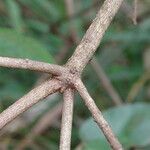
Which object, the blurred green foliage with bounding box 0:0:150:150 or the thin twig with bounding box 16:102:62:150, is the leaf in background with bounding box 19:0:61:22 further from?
the thin twig with bounding box 16:102:62:150

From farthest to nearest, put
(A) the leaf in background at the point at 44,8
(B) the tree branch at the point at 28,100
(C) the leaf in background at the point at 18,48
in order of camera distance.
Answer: (A) the leaf in background at the point at 44,8 < (C) the leaf in background at the point at 18,48 < (B) the tree branch at the point at 28,100

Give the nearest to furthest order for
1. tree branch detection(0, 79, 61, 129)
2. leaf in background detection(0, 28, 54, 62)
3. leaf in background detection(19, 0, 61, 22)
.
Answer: tree branch detection(0, 79, 61, 129), leaf in background detection(0, 28, 54, 62), leaf in background detection(19, 0, 61, 22)

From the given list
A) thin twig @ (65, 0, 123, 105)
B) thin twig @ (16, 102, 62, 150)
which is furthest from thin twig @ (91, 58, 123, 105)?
thin twig @ (16, 102, 62, 150)

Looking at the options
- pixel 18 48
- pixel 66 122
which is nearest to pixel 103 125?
pixel 66 122

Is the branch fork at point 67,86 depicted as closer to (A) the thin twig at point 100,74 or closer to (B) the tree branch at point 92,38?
(B) the tree branch at point 92,38

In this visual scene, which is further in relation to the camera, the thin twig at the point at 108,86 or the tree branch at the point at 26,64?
the thin twig at the point at 108,86

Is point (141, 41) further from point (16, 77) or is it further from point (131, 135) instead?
point (131, 135)

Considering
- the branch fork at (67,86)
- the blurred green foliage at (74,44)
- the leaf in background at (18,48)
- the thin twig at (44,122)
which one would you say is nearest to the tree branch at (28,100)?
the branch fork at (67,86)
